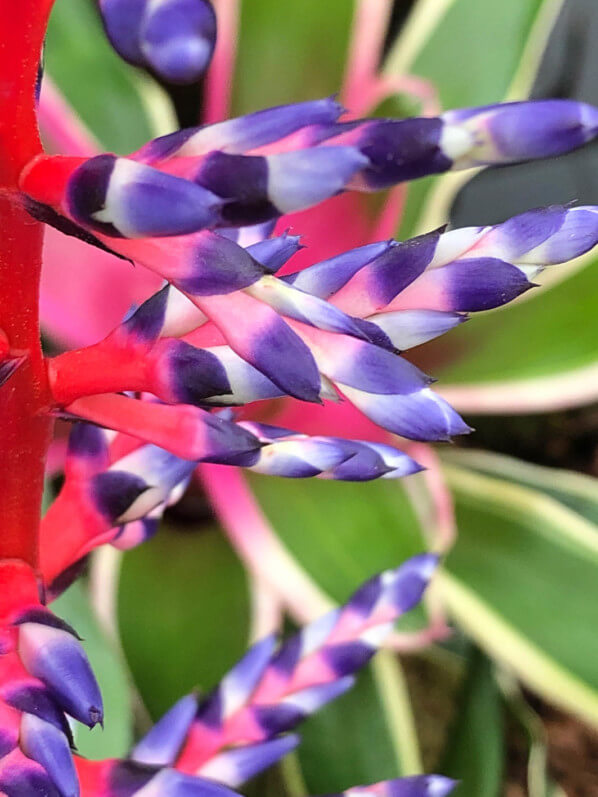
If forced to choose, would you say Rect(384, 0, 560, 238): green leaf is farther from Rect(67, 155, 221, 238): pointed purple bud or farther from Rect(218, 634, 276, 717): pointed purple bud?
Rect(67, 155, 221, 238): pointed purple bud

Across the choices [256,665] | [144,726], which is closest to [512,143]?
[256,665]

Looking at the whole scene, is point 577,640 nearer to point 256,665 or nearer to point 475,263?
point 256,665

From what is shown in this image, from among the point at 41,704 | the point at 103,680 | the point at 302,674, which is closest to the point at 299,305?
the point at 41,704

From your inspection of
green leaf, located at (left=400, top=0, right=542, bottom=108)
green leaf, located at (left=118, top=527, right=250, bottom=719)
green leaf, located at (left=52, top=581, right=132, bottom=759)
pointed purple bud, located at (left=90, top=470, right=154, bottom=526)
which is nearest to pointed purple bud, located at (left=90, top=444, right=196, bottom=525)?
pointed purple bud, located at (left=90, top=470, right=154, bottom=526)

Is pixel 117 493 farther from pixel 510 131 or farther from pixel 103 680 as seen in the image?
pixel 103 680

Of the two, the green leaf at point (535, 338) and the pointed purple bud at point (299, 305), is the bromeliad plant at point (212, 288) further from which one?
the green leaf at point (535, 338)
